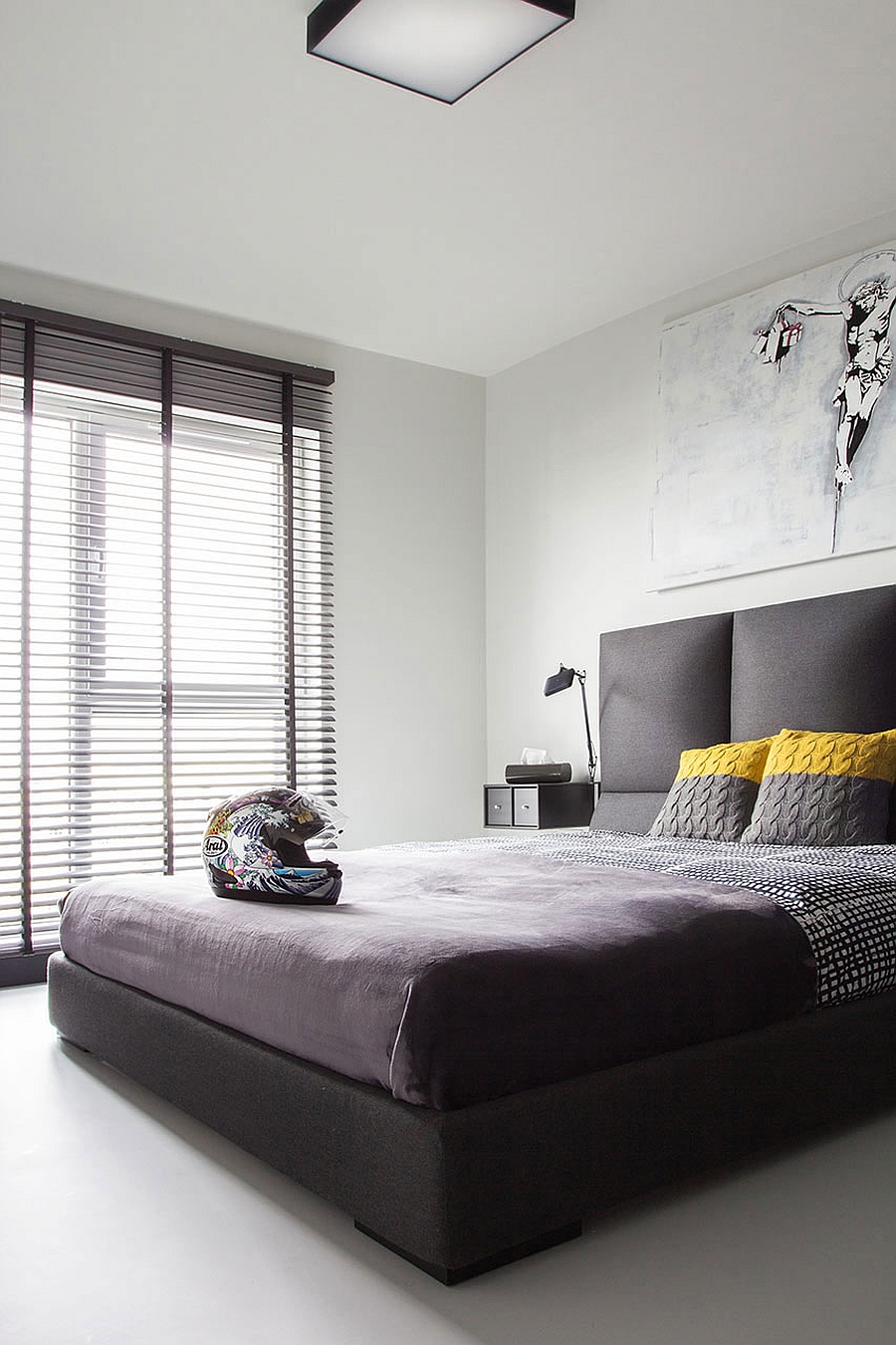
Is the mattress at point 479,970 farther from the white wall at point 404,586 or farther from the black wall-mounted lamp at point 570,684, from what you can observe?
the white wall at point 404,586

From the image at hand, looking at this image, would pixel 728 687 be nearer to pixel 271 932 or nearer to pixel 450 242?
pixel 450 242

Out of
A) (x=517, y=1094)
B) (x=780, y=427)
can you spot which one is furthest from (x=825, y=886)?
(x=780, y=427)

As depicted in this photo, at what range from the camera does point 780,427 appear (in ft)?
14.6

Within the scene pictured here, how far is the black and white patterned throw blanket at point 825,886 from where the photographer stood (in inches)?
97.9

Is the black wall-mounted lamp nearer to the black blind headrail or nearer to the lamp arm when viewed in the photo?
the lamp arm

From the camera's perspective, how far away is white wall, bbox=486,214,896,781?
4883 mm

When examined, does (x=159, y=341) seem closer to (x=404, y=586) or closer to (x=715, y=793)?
(x=404, y=586)

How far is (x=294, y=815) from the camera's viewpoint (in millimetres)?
2717

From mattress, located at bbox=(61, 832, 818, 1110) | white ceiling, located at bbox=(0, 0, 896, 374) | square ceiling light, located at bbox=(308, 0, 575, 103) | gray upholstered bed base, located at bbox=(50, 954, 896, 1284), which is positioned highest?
white ceiling, located at bbox=(0, 0, 896, 374)

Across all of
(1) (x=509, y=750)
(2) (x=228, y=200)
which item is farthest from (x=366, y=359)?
(1) (x=509, y=750)

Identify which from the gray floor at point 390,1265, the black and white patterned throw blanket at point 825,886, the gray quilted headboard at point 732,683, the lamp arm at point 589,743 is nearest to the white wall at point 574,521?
the lamp arm at point 589,743

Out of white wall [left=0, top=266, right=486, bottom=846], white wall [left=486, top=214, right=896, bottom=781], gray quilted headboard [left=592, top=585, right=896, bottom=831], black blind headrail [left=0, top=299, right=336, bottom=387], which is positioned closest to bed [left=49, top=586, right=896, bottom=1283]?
gray quilted headboard [left=592, top=585, right=896, bottom=831]

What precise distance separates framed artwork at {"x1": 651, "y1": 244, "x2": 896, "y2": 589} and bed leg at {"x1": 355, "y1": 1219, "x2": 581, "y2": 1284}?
285 cm

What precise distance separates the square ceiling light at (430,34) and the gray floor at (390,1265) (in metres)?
2.80
